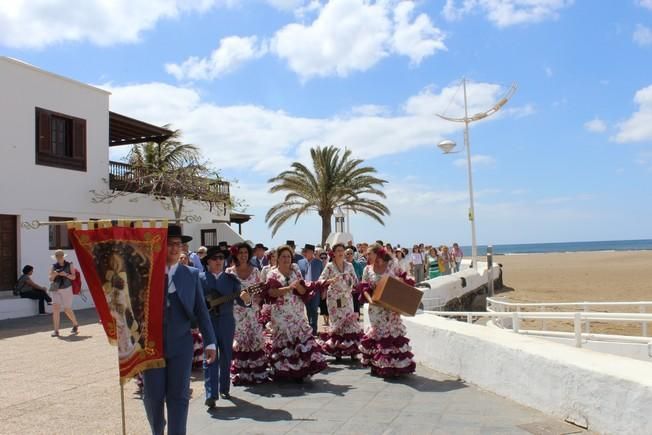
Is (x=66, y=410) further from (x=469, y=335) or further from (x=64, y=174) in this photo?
(x=64, y=174)

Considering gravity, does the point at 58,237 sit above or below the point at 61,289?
above

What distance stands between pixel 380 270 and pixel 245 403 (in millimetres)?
2459

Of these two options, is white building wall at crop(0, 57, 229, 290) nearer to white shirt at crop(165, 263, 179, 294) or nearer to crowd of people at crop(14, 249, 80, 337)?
crowd of people at crop(14, 249, 80, 337)

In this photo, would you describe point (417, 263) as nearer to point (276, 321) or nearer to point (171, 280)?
point (276, 321)

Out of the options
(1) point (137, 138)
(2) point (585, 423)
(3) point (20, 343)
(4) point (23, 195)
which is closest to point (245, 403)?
(2) point (585, 423)

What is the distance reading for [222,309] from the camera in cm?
686

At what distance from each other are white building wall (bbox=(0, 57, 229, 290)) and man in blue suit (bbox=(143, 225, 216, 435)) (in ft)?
48.3

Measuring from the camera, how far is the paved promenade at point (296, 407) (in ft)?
17.6

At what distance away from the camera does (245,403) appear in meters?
6.52

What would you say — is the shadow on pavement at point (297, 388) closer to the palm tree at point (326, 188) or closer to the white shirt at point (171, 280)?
the white shirt at point (171, 280)

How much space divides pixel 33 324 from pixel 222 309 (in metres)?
9.30

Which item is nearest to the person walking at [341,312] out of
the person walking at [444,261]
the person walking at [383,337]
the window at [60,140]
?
the person walking at [383,337]

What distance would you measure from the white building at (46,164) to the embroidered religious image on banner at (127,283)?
1305cm

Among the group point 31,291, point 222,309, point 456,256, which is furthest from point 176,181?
point 222,309
